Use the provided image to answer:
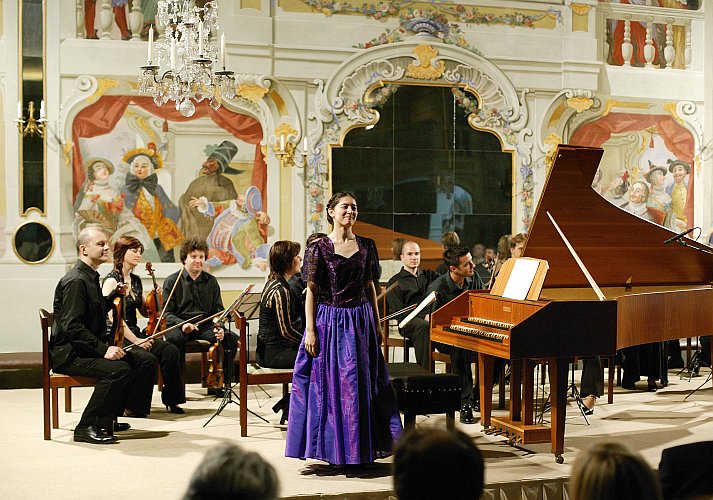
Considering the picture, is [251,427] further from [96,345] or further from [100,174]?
[100,174]

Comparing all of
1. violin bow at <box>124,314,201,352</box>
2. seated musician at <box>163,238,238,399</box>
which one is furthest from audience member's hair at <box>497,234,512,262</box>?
violin bow at <box>124,314,201,352</box>

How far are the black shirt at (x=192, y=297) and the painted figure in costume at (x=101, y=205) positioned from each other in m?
1.67

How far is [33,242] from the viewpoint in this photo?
28.1 ft

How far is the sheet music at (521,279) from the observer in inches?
213

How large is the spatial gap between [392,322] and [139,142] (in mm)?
3066

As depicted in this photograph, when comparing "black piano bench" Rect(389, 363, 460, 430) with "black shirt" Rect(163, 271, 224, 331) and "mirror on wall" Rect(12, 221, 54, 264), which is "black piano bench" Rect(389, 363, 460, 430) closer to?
"black shirt" Rect(163, 271, 224, 331)

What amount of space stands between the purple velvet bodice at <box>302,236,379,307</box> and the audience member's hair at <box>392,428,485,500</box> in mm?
3018

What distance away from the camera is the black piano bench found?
5.09 metres

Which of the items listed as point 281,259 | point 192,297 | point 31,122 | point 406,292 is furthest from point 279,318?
point 31,122

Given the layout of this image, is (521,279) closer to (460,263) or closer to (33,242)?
(460,263)

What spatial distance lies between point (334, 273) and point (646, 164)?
638 cm

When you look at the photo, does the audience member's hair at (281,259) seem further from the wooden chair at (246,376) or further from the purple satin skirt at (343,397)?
the purple satin skirt at (343,397)

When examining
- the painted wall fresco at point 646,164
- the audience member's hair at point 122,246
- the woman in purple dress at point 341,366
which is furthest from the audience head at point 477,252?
the woman in purple dress at point 341,366

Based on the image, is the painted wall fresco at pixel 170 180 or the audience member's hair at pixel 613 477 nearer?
the audience member's hair at pixel 613 477
